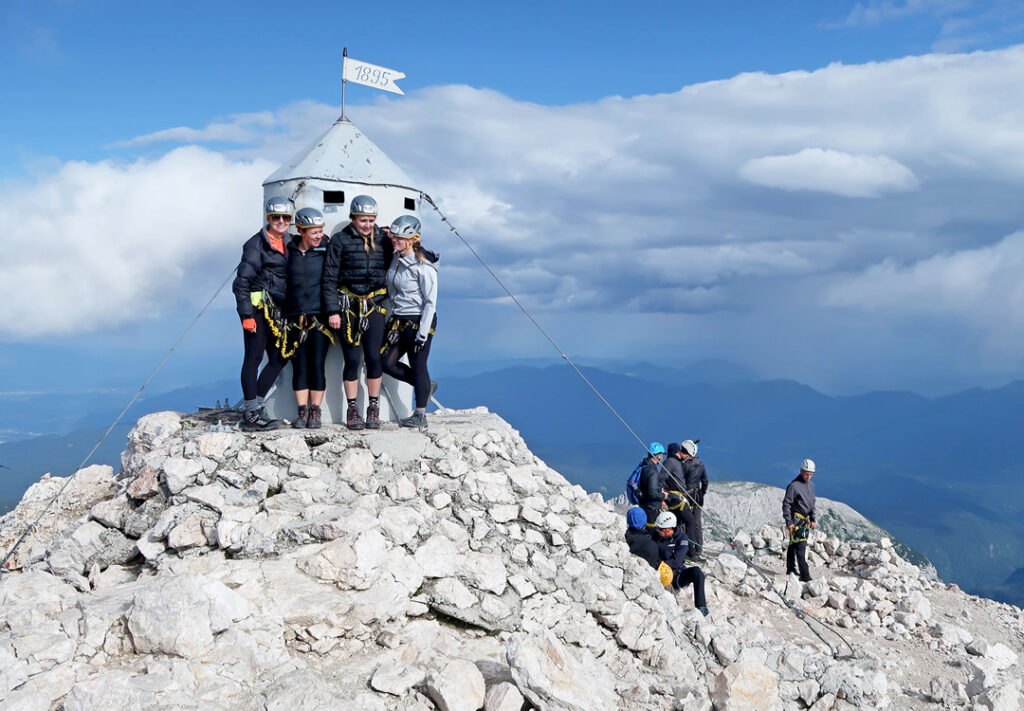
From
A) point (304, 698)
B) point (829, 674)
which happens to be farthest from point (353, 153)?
point (829, 674)

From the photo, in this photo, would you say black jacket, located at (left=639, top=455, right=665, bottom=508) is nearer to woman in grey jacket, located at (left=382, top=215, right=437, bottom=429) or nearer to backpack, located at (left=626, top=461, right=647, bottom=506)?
backpack, located at (left=626, top=461, right=647, bottom=506)

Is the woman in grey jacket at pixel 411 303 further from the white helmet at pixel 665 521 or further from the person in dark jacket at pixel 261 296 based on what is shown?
the white helmet at pixel 665 521

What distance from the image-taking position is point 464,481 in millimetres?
9430

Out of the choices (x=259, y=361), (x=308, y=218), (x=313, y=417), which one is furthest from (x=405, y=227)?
(x=313, y=417)

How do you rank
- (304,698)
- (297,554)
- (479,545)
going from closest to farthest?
(304,698), (297,554), (479,545)

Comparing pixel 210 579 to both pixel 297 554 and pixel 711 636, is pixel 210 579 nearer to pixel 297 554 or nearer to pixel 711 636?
pixel 297 554

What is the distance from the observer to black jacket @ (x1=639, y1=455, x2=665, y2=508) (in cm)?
1205

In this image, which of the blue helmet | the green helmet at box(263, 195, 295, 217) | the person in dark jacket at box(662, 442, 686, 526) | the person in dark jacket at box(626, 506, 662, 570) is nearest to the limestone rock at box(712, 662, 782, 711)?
the person in dark jacket at box(626, 506, 662, 570)

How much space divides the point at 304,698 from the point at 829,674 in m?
6.32

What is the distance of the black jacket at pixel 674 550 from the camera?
10977mm

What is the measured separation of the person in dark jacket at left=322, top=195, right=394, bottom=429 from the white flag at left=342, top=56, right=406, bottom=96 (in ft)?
7.35

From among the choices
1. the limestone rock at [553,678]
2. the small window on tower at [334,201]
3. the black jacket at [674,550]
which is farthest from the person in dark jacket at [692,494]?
the small window on tower at [334,201]

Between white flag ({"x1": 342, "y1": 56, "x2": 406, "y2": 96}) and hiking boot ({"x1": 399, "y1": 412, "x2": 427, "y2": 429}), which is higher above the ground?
white flag ({"x1": 342, "y1": 56, "x2": 406, "y2": 96})

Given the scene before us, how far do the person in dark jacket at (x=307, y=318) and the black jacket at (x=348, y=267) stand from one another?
0.45 ft
